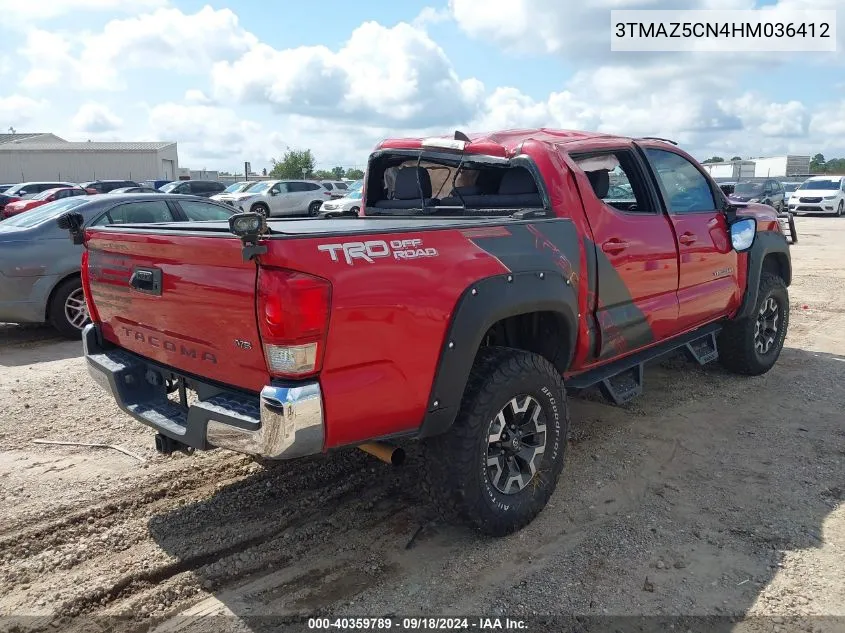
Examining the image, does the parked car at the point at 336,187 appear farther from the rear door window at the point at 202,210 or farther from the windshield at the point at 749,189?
the rear door window at the point at 202,210

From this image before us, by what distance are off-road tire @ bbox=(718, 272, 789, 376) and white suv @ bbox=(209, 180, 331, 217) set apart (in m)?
19.2

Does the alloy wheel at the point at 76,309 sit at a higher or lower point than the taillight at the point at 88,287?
Answer: lower

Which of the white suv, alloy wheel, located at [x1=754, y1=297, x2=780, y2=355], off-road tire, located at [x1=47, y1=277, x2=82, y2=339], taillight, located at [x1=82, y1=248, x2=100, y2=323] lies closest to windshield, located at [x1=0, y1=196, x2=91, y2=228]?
off-road tire, located at [x1=47, y1=277, x2=82, y2=339]

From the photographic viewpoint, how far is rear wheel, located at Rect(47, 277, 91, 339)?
22.9 feet

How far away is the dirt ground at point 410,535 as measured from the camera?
111 inches

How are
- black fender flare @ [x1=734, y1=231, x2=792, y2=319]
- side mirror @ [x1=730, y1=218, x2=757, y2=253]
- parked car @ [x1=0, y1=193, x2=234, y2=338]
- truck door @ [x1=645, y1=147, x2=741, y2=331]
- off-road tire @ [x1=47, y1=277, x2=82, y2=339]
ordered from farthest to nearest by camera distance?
1. off-road tire @ [x1=47, y1=277, x2=82, y2=339]
2. parked car @ [x1=0, y1=193, x2=234, y2=338]
3. black fender flare @ [x1=734, y1=231, x2=792, y2=319]
4. side mirror @ [x1=730, y1=218, x2=757, y2=253]
5. truck door @ [x1=645, y1=147, x2=741, y2=331]

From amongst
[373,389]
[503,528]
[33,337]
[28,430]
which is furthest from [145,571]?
[33,337]

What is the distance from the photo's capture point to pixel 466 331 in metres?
2.96

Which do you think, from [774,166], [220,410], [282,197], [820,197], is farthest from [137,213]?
[774,166]

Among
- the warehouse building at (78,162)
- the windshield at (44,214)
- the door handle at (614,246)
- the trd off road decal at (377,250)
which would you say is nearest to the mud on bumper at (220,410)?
the trd off road decal at (377,250)

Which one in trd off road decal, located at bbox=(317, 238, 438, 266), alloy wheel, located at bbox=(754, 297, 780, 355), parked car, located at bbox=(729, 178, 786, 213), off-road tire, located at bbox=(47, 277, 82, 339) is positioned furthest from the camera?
parked car, located at bbox=(729, 178, 786, 213)

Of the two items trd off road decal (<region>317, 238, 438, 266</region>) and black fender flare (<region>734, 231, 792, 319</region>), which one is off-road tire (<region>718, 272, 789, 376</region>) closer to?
black fender flare (<region>734, 231, 792, 319</region>)

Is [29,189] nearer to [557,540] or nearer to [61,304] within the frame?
[61,304]

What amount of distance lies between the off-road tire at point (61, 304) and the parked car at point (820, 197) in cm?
2931
